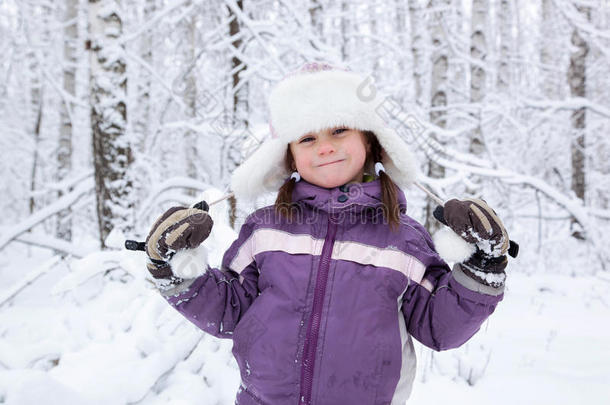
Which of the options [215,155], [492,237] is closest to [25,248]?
[215,155]

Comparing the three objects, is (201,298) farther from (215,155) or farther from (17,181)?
(17,181)

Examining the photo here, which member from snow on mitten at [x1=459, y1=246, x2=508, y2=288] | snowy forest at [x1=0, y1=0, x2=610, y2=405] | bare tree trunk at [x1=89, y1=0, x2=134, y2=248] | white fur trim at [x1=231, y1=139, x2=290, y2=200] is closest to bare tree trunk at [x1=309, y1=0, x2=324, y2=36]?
snowy forest at [x1=0, y1=0, x2=610, y2=405]

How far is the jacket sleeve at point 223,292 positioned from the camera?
131 centimetres

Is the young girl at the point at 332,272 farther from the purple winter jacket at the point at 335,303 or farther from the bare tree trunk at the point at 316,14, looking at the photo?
the bare tree trunk at the point at 316,14

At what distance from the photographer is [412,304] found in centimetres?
131

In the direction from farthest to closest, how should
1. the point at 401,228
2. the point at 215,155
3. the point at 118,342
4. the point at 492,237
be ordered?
the point at 215,155 → the point at 118,342 → the point at 401,228 → the point at 492,237

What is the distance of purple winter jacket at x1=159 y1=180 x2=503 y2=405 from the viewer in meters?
1.18

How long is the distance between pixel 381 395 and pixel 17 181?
15.1 m

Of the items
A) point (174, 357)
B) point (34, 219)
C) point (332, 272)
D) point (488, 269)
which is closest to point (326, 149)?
point (332, 272)

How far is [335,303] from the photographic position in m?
1.23

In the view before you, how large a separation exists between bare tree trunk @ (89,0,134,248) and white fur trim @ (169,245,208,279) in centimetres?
310

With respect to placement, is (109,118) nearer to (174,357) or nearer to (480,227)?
(174,357)

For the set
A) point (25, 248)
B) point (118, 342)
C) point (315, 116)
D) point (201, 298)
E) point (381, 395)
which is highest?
point (315, 116)

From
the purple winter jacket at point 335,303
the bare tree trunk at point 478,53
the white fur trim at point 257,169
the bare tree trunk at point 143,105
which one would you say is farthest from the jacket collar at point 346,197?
the bare tree trunk at point 143,105
